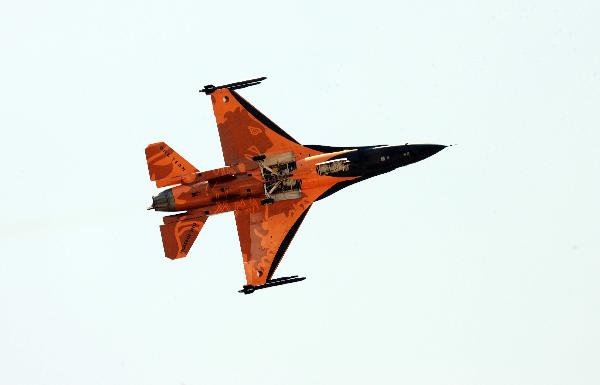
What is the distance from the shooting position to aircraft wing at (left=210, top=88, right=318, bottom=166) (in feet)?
172

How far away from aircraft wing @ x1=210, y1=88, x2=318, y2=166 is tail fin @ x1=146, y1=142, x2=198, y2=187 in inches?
97.3

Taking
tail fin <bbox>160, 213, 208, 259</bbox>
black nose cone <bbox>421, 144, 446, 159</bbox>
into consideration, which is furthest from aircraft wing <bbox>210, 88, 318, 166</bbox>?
black nose cone <bbox>421, 144, 446, 159</bbox>

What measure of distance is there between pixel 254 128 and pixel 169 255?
900 centimetres

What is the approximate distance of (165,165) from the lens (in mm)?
52219

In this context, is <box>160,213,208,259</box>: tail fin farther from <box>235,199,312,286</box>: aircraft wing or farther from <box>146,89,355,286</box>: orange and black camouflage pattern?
<box>235,199,312,286</box>: aircraft wing

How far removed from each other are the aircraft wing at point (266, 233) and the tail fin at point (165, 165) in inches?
158

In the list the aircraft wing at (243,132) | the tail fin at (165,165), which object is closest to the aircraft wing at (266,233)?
the aircraft wing at (243,132)

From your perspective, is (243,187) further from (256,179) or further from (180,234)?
(180,234)

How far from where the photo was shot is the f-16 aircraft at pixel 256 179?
51688mm

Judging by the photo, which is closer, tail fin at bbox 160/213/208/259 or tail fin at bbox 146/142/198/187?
tail fin at bbox 146/142/198/187

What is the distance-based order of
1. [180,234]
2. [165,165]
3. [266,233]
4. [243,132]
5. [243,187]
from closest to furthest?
[243,187]
[165,165]
[180,234]
[243,132]
[266,233]

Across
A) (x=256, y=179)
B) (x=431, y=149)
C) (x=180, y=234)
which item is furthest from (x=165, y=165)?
(x=431, y=149)

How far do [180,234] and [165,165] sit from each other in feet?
13.6

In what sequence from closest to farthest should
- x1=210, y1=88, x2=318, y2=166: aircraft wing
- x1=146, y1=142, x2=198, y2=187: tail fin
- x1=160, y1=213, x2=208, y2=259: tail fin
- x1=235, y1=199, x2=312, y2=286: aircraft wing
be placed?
x1=146, y1=142, x2=198, y2=187: tail fin < x1=160, y1=213, x2=208, y2=259: tail fin < x1=210, y1=88, x2=318, y2=166: aircraft wing < x1=235, y1=199, x2=312, y2=286: aircraft wing
